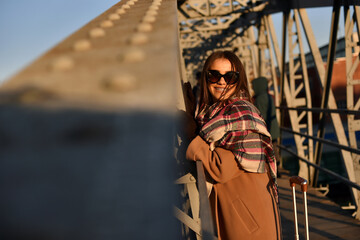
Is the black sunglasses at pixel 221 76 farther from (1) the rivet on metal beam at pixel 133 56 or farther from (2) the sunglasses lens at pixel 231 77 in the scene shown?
(1) the rivet on metal beam at pixel 133 56

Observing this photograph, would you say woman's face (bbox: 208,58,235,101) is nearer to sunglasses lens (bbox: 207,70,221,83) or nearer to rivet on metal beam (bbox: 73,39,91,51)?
sunglasses lens (bbox: 207,70,221,83)

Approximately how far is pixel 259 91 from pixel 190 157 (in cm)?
437

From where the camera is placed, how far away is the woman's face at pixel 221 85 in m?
1.88

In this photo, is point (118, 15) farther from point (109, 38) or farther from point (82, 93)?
point (82, 93)

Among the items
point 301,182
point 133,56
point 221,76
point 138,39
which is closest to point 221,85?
point 221,76

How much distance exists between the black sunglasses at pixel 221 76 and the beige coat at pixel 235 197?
427 millimetres

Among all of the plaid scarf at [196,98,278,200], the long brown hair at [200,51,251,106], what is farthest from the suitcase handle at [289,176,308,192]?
the long brown hair at [200,51,251,106]

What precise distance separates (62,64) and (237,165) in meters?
1.25

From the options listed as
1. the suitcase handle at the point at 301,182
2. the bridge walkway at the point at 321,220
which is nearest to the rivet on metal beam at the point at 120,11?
the suitcase handle at the point at 301,182

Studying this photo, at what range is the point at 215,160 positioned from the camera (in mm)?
1643

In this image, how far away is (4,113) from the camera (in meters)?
0.46

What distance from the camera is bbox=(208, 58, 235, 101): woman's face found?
188 centimetres

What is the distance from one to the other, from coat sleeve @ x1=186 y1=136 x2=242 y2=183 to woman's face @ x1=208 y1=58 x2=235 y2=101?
371 mm

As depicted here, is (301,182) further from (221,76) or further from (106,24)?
(106,24)
